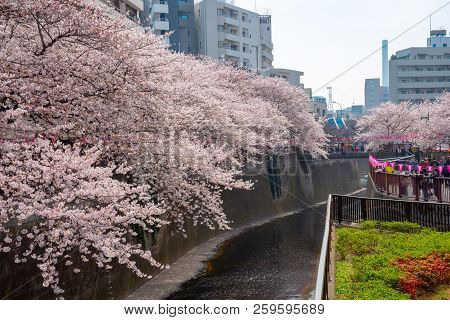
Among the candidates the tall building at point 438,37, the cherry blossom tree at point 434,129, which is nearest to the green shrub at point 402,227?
the cherry blossom tree at point 434,129

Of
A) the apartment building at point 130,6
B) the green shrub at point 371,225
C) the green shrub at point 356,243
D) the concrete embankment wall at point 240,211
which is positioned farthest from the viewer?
the apartment building at point 130,6

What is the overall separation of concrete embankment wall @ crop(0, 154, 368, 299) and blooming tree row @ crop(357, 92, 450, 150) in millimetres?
7381

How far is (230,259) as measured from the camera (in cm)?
2675

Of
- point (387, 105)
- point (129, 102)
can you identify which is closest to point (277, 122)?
point (129, 102)

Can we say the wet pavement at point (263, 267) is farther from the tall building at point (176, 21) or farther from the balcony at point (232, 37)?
the balcony at point (232, 37)

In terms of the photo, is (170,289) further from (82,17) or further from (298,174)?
(298,174)

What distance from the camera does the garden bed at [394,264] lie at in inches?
424

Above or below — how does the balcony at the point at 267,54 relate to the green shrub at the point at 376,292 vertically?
above

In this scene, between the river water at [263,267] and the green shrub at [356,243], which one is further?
the river water at [263,267]

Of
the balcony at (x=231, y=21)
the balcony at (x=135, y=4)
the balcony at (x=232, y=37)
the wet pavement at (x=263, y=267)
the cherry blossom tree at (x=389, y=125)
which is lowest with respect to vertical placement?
the wet pavement at (x=263, y=267)

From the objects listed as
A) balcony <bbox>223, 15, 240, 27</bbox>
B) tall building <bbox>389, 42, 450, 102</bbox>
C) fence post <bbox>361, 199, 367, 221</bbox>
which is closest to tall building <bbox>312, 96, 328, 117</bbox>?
tall building <bbox>389, 42, 450, 102</bbox>

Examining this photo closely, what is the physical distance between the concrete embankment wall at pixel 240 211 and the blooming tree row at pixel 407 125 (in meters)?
7.38

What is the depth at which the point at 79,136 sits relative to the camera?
14.2 m

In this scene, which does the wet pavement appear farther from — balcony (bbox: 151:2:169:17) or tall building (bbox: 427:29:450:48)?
tall building (bbox: 427:29:450:48)
